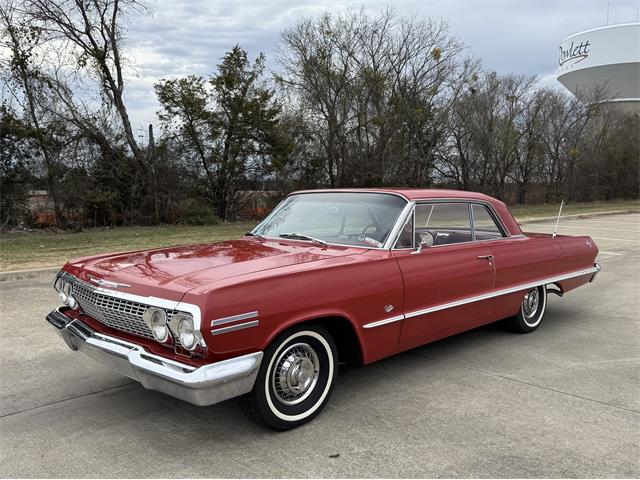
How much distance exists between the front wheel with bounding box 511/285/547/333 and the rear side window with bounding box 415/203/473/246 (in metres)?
1.06

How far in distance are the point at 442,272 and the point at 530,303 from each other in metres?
1.82

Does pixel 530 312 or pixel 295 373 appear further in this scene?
pixel 530 312

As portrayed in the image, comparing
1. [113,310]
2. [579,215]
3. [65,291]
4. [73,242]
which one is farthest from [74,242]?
[579,215]

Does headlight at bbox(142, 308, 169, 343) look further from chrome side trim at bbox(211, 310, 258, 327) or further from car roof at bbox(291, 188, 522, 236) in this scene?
car roof at bbox(291, 188, 522, 236)

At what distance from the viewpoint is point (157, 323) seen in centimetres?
315

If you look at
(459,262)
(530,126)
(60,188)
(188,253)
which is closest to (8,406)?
(188,253)

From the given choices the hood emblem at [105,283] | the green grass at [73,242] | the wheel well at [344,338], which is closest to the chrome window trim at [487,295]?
the wheel well at [344,338]

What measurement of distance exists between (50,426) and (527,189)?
32916 millimetres

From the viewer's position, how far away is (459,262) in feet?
14.9

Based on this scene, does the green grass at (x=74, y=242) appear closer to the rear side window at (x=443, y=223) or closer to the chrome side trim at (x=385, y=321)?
the rear side window at (x=443, y=223)

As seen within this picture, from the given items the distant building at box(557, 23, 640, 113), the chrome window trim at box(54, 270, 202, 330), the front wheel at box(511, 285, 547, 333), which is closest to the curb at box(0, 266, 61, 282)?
the chrome window trim at box(54, 270, 202, 330)

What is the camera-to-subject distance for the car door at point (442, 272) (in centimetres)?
409

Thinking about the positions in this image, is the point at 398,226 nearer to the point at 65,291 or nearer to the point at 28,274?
the point at 65,291

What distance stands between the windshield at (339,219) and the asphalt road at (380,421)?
3.67 feet
